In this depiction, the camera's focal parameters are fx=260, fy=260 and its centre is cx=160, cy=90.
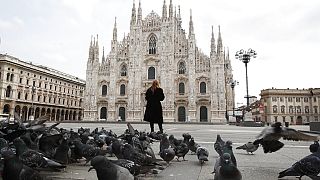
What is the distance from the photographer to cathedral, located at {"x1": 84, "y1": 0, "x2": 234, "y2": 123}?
37406 millimetres

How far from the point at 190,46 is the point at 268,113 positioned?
37045 mm

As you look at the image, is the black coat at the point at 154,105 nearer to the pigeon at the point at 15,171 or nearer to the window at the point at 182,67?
the pigeon at the point at 15,171

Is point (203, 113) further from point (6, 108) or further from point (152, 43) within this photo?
point (6, 108)

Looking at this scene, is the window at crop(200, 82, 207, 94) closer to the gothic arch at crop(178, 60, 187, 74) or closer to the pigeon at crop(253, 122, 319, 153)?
the gothic arch at crop(178, 60, 187, 74)

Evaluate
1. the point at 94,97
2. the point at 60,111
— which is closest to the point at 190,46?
the point at 94,97

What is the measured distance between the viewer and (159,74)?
39438 mm

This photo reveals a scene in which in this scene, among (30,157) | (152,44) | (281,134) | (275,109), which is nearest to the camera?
(30,157)

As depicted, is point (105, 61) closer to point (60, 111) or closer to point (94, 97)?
point (94, 97)

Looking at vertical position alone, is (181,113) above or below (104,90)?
below

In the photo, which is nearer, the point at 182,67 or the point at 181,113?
the point at 181,113

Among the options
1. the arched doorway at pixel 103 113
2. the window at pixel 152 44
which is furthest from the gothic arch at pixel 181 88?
the arched doorway at pixel 103 113

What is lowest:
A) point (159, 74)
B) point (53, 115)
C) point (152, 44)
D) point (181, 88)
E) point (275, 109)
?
point (53, 115)

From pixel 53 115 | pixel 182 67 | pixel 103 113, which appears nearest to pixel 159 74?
pixel 182 67

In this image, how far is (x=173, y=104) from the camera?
3772 centimetres
